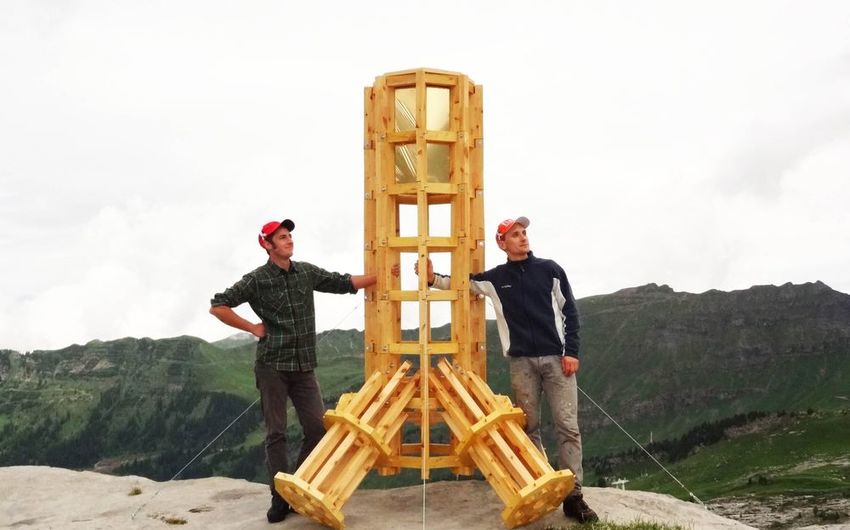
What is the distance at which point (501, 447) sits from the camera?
30.2 ft

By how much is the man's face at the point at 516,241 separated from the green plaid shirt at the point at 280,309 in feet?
9.28

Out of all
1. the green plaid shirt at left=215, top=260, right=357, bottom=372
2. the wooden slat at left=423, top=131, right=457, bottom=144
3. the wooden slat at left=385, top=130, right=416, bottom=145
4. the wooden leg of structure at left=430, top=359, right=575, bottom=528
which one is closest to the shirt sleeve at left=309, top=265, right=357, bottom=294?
the green plaid shirt at left=215, top=260, right=357, bottom=372

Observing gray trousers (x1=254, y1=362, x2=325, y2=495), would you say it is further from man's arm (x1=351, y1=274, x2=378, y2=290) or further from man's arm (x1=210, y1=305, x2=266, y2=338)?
man's arm (x1=351, y1=274, x2=378, y2=290)

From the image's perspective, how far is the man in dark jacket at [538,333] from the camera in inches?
378

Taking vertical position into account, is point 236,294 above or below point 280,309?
above

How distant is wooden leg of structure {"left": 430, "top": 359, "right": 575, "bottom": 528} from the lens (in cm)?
873

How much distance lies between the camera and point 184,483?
42.5ft

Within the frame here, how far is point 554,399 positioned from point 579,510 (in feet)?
4.68

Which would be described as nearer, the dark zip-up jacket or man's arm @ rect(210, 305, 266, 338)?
man's arm @ rect(210, 305, 266, 338)

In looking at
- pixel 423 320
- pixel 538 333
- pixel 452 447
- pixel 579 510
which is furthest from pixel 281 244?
pixel 579 510

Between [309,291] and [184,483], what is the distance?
17.4 ft

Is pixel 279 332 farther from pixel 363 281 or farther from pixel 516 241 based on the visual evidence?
pixel 516 241

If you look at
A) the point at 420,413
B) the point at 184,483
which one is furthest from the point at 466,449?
the point at 184,483

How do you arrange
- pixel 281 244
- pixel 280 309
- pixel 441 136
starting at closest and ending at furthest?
1. pixel 281 244
2. pixel 280 309
3. pixel 441 136
